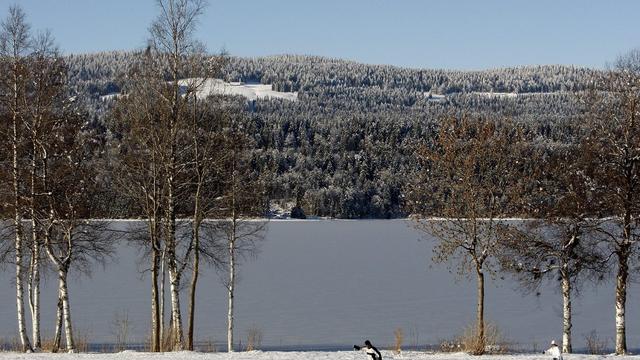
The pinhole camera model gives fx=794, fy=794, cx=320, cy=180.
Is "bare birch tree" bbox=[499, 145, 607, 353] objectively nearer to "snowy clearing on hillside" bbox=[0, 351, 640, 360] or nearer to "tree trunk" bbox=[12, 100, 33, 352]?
"snowy clearing on hillside" bbox=[0, 351, 640, 360]

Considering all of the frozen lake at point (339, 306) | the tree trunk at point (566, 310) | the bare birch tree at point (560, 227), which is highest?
the bare birch tree at point (560, 227)

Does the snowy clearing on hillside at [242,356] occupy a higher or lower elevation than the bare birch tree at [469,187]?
lower

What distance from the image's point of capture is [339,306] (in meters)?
50.8

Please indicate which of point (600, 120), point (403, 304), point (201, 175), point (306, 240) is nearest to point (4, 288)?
point (403, 304)

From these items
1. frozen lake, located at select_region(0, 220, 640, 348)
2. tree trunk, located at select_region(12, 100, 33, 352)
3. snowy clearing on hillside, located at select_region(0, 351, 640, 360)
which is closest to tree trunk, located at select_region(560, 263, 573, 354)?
frozen lake, located at select_region(0, 220, 640, 348)

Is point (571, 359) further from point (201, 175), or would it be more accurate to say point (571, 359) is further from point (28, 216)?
point (28, 216)

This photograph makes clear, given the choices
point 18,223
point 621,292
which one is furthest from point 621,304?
point 18,223

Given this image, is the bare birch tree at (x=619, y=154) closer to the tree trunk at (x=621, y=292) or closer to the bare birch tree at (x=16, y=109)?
the tree trunk at (x=621, y=292)

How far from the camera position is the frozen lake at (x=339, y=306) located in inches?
1581

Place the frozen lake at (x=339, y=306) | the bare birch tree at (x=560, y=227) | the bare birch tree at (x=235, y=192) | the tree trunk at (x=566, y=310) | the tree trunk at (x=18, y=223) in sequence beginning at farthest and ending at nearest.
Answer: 1. the frozen lake at (x=339, y=306)
2. the tree trunk at (x=566, y=310)
3. the bare birch tree at (x=235, y=192)
4. the bare birch tree at (x=560, y=227)
5. the tree trunk at (x=18, y=223)

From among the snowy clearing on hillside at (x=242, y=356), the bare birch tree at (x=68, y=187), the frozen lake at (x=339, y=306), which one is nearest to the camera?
the snowy clearing on hillside at (x=242, y=356)

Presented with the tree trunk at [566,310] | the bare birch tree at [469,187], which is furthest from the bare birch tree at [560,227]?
the bare birch tree at [469,187]

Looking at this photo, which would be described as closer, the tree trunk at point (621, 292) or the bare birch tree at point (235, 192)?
the tree trunk at point (621, 292)

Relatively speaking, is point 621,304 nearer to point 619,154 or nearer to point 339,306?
point 619,154
